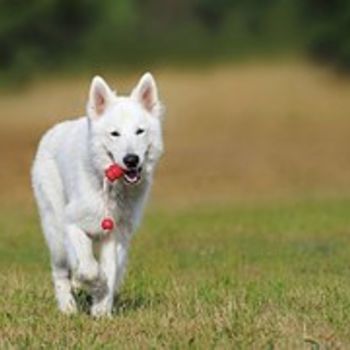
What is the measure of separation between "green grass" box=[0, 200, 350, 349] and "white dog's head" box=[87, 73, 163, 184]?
1000mm

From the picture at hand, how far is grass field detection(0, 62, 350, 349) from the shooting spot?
Answer: 8.20 metres

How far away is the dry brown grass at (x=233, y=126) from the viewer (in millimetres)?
26844

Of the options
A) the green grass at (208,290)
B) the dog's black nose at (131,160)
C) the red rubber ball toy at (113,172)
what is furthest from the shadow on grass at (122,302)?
the dog's black nose at (131,160)

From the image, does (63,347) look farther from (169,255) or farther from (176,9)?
(176,9)

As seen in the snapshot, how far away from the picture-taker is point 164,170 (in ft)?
90.4

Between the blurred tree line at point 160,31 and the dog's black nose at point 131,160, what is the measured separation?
21706 millimetres

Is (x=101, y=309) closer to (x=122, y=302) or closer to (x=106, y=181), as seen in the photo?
(x=122, y=302)

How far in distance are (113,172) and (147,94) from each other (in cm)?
63

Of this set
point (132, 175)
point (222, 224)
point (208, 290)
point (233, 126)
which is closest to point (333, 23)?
point (233, 126)

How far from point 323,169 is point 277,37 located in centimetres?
421

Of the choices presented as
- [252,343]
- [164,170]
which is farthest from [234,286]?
[164,170]

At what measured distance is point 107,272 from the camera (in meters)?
9.20

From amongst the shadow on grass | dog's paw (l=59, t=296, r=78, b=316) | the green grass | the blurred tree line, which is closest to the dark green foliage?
the blurred tree line

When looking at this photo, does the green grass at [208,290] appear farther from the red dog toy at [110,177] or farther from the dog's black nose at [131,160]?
the dog's black nose at [131,160]
